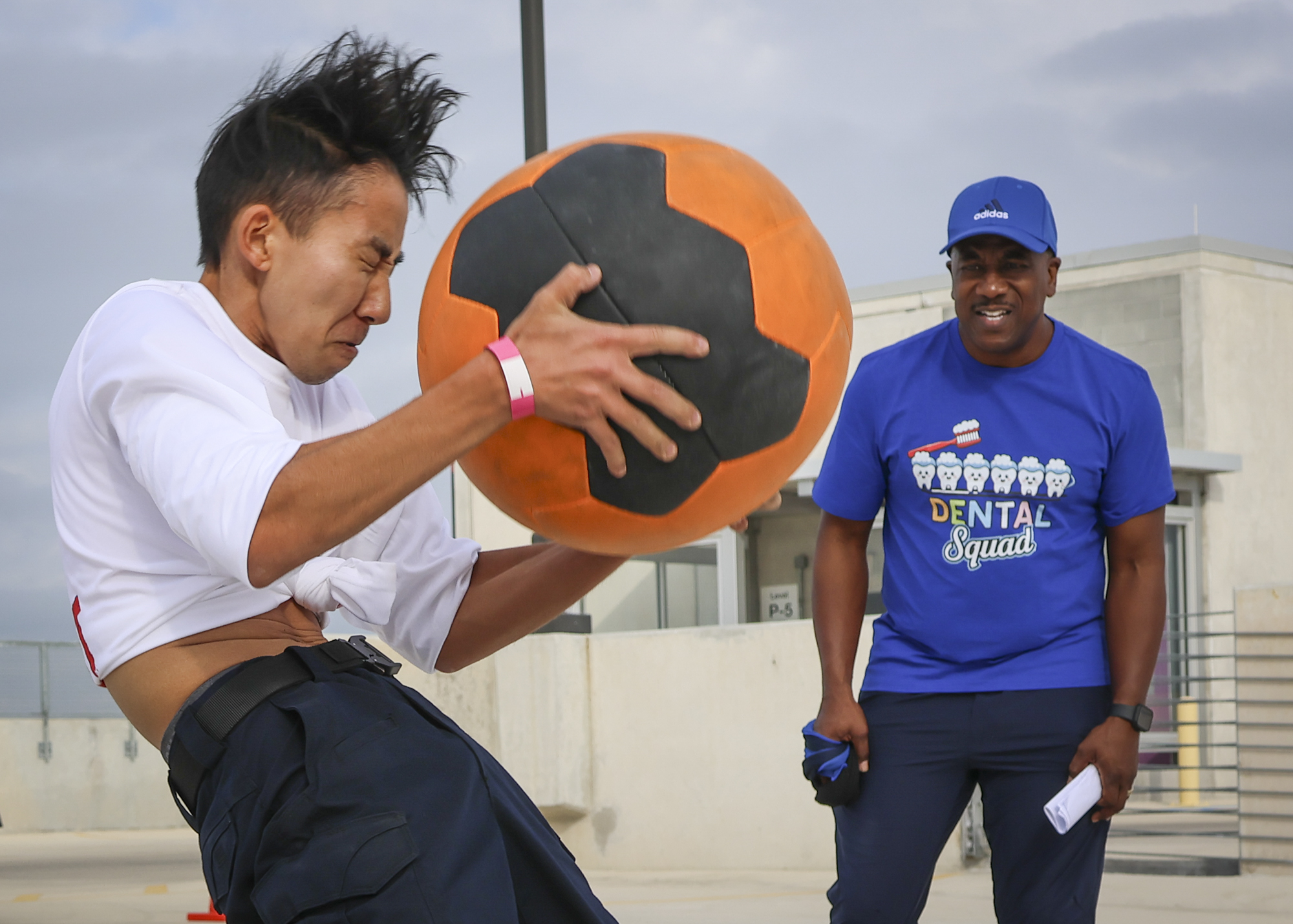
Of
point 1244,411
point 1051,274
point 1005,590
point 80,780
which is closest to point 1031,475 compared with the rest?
point 1005,590

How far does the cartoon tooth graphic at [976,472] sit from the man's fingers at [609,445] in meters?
1.70

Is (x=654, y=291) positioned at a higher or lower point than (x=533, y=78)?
lower

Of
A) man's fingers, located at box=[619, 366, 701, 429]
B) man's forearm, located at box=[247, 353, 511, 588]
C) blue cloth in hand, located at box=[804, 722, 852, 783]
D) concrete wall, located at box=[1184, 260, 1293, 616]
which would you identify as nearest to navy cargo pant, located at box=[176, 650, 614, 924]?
man's forearm, located at box=[247, 353, 511, 588]

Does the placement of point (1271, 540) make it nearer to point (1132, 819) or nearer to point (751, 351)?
point (1132, 819)

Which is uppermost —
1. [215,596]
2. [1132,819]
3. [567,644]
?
[215,596]

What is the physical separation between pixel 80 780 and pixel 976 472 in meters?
19.5

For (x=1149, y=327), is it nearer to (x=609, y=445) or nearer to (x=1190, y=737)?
(x=1190, y=737)

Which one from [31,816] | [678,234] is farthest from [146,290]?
[31,816]

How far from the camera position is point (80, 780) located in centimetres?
2025

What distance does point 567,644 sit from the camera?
9.91 metres

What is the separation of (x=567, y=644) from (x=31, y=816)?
13.1 metres

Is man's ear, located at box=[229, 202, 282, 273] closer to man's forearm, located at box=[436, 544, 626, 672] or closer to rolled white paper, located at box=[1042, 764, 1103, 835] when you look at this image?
man's forearm, located at box=[436, 544, 626, 672]

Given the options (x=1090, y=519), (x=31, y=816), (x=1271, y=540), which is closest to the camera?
(x=1090, y=519)

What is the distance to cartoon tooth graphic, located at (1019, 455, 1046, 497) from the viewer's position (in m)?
3.53
